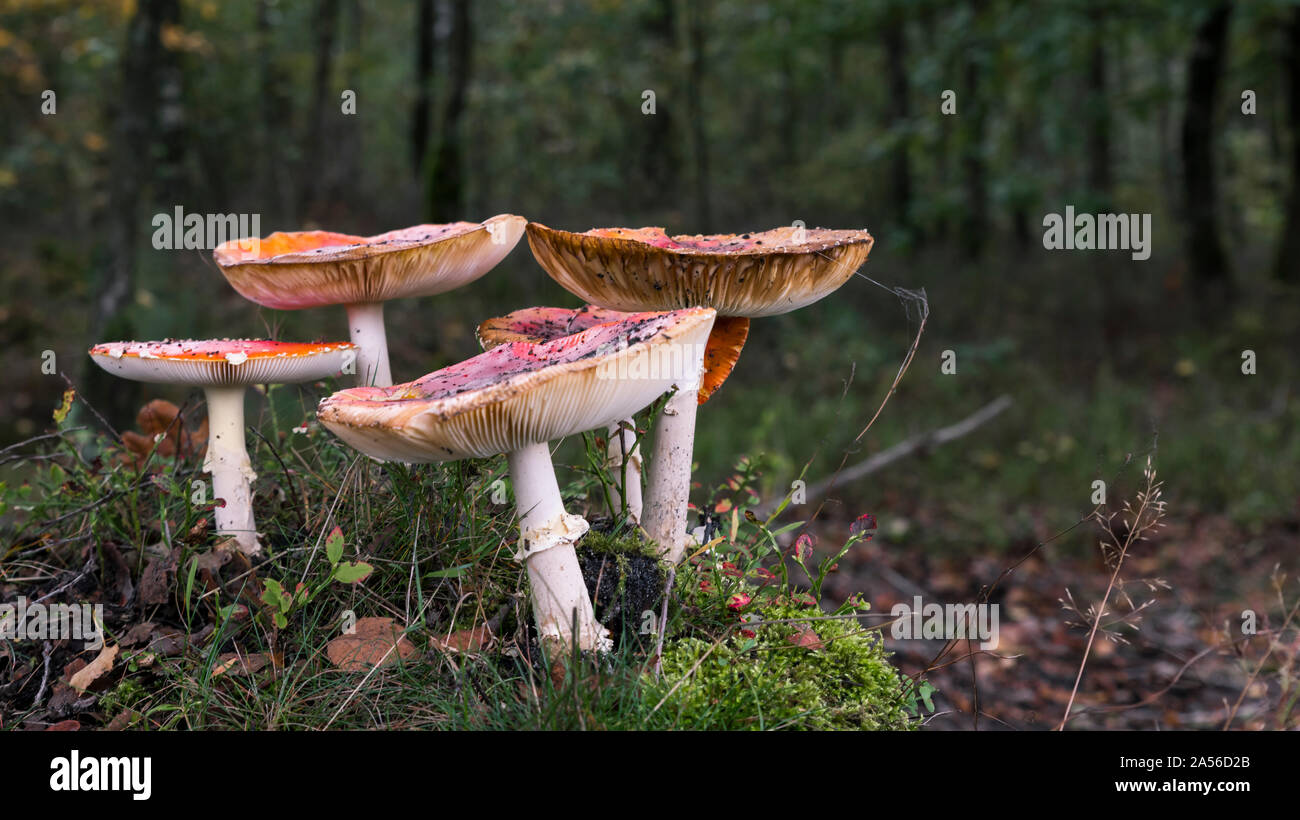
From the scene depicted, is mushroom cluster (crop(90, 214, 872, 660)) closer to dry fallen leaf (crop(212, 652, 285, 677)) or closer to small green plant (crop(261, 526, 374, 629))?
small green plant (crop(261, 526, 374, 629))

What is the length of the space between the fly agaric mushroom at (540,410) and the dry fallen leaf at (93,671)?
1169mm

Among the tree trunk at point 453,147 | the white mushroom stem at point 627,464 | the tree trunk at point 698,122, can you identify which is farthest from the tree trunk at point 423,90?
the white mushroom stem at point 627,464

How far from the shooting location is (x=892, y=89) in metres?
16.7

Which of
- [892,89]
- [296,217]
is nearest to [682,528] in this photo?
[296,217]

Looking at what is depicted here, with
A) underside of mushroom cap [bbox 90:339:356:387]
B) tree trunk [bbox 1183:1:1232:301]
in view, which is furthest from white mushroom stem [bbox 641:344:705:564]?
tree trunk [bbox 1183:1:1232:301]

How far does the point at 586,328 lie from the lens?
2.95 metres

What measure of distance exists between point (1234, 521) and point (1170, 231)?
1637 cm

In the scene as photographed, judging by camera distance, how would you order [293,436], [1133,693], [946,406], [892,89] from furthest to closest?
[892,89] < [946,406] < [1133,693] < [293,436]

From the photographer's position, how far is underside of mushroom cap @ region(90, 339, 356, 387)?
2.63 metres

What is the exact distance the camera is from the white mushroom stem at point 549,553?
2482mm

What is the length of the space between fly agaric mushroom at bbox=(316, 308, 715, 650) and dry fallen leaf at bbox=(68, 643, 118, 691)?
3.84 feet

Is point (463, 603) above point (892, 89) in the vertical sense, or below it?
below

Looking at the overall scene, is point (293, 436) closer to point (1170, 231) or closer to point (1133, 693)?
point (1133, 693)

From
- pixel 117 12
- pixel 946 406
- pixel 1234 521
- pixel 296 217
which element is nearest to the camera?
pixel 1234 521
